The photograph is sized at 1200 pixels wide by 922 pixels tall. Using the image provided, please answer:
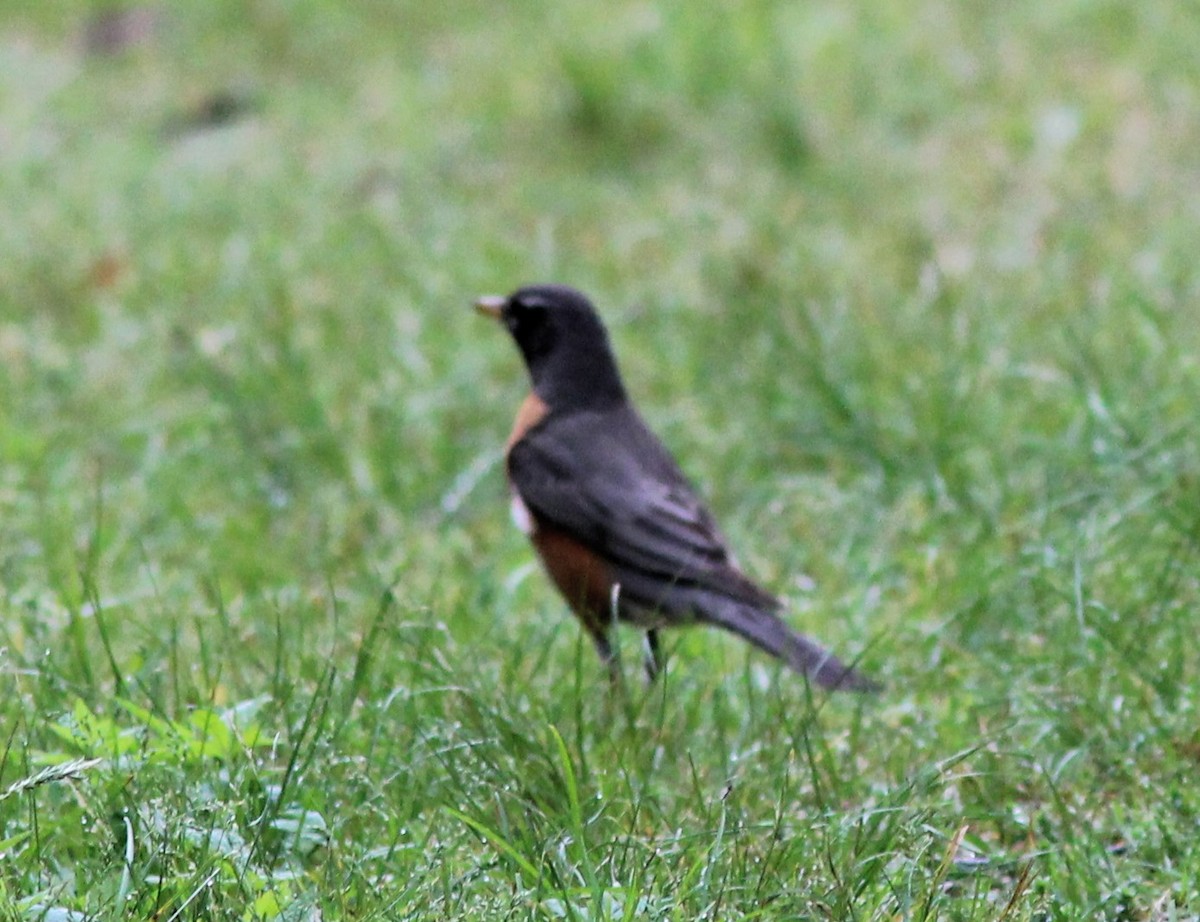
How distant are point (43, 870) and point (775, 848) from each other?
1.13 metres

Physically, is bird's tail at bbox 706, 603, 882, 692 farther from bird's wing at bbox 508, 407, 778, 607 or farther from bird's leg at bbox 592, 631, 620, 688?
bird's leg at bbox 592, 631, 620, 688

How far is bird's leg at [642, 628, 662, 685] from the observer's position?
4.05 meters

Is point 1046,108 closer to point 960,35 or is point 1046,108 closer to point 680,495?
point 960,35

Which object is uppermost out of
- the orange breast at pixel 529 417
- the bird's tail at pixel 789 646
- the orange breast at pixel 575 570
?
the orange breast at pixel 529 417

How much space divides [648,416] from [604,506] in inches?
50.2

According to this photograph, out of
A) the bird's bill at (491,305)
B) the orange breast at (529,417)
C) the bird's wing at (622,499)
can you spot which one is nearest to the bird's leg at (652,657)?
the bird's wing at (622,499)

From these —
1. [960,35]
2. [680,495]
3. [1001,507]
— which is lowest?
[1001,507]

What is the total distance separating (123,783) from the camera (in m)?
2.98

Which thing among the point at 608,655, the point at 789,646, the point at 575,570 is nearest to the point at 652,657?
the point at 608,655

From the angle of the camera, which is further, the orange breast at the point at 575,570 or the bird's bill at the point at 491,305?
the bird's bill at the point at 491,305

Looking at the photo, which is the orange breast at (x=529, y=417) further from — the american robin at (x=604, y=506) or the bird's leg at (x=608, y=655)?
the bird's leg at (x=608, y=655)

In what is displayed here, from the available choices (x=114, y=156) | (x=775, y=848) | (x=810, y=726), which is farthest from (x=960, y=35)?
(x=775, y=848)

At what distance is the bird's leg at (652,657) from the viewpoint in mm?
4046

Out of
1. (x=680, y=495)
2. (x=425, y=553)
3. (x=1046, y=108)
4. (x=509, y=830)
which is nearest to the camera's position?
(x=509, y=830)
